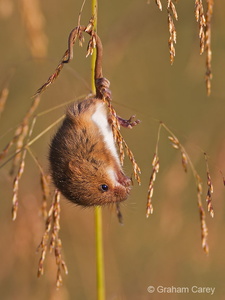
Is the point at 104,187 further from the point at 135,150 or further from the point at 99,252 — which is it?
the point at 135,150

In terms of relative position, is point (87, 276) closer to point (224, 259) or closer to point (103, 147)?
point (224, 259)

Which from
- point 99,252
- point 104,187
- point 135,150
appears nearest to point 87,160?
point 104,187

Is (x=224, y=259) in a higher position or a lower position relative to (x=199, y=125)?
lower

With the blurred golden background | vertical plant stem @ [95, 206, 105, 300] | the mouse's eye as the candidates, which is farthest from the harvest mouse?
vertical plant stem @ [95, 206, 105, 300]

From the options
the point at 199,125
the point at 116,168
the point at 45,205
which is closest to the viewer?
the point at 45,205

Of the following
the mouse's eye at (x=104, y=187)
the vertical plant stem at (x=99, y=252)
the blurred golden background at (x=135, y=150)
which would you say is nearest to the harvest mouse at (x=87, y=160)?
the mouse's eye at (x=104, y=187)

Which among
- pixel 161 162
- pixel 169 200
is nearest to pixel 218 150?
pixel 169 200
